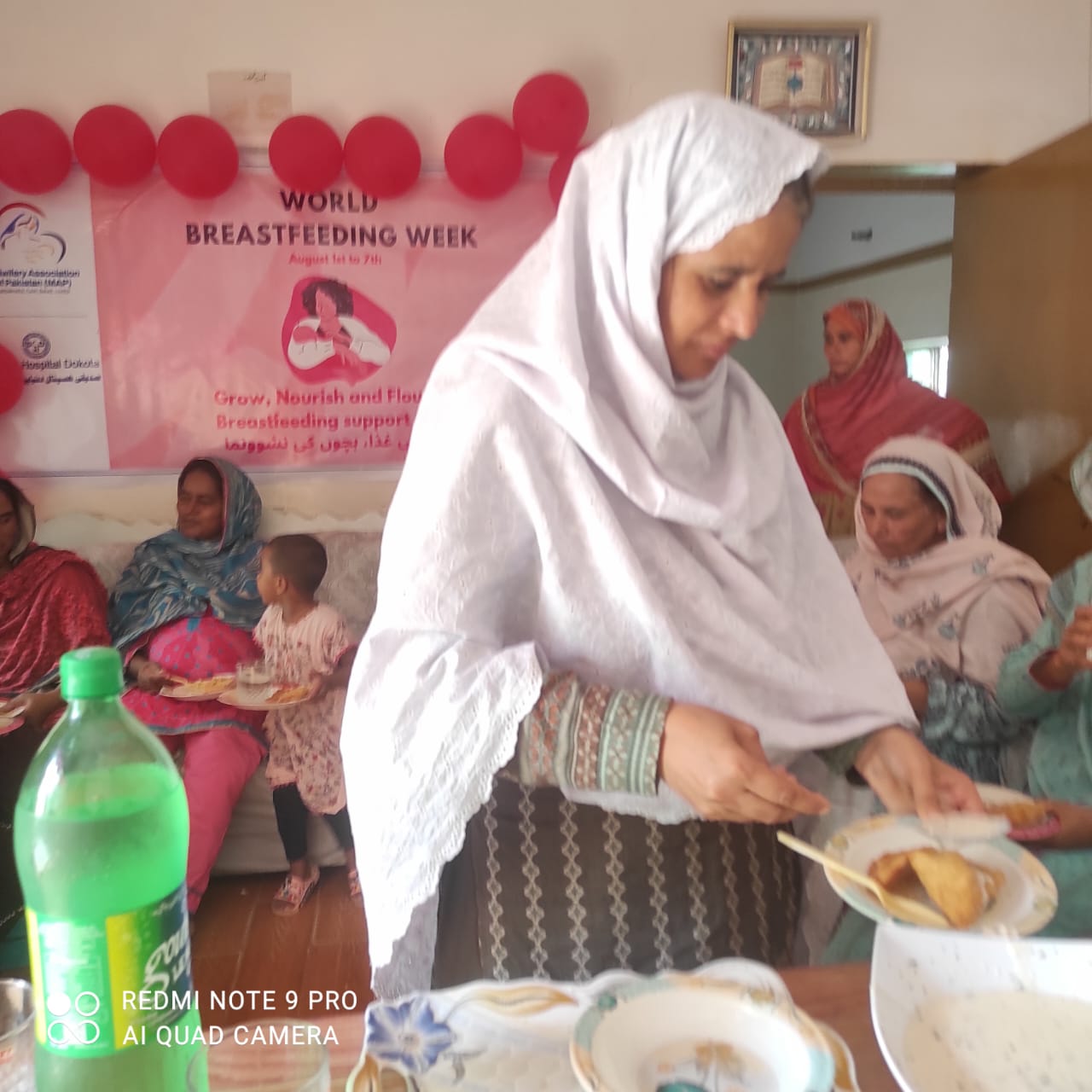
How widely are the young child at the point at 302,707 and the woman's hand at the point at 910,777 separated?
1624 mm

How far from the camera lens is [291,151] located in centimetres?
215

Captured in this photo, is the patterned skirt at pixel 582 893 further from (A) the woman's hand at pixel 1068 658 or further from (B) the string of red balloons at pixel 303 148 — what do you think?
(B) the string of red balloons at pixel 303 148

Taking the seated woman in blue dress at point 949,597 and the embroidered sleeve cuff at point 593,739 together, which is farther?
the seated woman in blue dress at point 949,597

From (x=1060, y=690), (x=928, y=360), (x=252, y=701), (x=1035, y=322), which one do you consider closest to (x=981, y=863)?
(x=1060, y=690)

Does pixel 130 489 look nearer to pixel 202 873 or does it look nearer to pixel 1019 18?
pixel 202 873

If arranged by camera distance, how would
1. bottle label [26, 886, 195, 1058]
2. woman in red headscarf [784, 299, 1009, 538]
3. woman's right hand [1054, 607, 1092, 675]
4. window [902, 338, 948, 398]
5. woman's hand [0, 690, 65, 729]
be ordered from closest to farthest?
bottle label [26, 886, 195, 1058] < woman's right hand [1054, 607, 1092, 675] < woman's hand [0, 690, 65, 729] < woman in red headscarf [784, 299, 1009, 538] < window [902, 338, 948, 398]

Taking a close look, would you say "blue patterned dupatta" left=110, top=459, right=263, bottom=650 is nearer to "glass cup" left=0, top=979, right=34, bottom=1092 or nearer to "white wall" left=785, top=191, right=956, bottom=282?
"glass cup" left=0, top=979, right=34, bottom=1092

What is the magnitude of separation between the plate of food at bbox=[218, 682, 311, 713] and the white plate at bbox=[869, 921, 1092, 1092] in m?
1.68

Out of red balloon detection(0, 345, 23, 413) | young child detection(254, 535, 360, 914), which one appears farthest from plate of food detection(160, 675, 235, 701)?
red balloon detection(0, 345, 23, 413)

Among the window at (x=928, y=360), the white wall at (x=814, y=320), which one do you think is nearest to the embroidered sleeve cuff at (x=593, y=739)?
the window at (x=928, y=360)

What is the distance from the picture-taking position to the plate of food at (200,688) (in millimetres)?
2109

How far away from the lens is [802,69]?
7.41ft

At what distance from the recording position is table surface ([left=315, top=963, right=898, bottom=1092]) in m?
0.53

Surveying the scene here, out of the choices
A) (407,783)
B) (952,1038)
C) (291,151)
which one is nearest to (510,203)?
(291,151)
